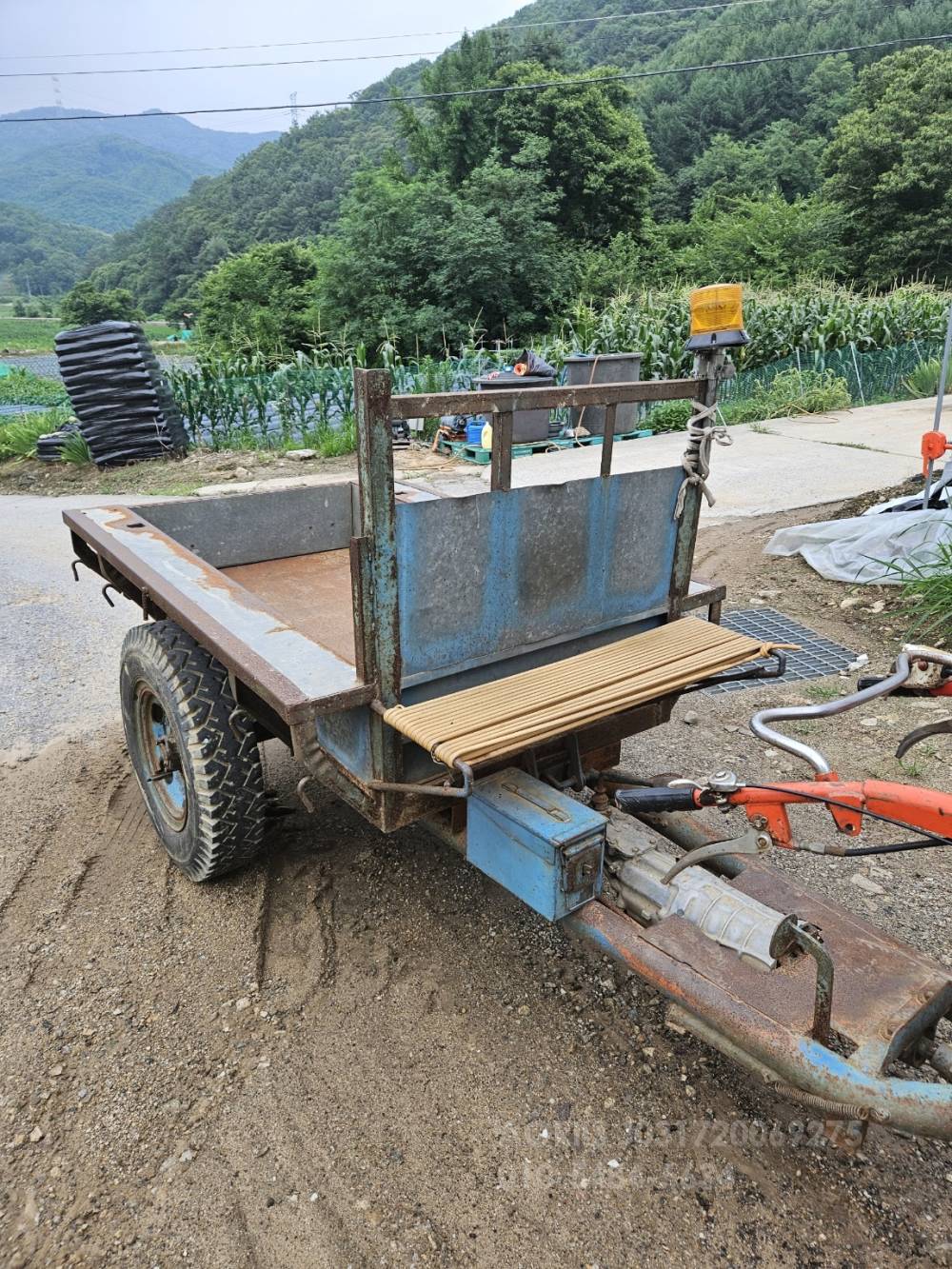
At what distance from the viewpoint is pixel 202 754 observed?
280 centimetres

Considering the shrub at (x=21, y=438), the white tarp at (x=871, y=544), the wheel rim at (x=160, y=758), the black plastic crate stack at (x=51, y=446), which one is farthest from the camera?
the shrub at (x=21, y=438)

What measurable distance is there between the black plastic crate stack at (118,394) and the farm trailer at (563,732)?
9.81 m

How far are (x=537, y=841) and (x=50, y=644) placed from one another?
4540 mm

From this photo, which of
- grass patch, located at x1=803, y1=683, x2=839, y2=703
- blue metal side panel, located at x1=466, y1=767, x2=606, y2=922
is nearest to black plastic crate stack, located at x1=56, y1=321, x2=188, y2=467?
grass patch, located at x1=803, y1=683, x2=839, y2=703

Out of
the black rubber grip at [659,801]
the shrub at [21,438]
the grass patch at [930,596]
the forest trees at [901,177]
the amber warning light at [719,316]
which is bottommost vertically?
the shrub at [21,438]

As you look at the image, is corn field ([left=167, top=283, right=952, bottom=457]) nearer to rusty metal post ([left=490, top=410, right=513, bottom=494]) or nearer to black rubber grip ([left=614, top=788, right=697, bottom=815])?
rusty metal post ([left=490, top=410, right=513, bottom=494])

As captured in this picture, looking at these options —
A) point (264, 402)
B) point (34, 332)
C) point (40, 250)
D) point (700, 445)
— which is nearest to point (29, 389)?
point (264, 402)

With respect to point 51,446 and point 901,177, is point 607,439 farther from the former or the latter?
point 901,177

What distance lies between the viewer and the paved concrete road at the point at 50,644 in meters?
4.59

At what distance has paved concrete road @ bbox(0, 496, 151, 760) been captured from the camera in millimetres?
4594

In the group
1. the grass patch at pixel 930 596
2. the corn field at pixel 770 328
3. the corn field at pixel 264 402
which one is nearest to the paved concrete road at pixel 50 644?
the grass patch at pixel 930 596

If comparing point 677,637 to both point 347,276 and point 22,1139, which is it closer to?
point 22,1139

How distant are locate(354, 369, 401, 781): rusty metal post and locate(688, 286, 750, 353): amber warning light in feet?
3.28

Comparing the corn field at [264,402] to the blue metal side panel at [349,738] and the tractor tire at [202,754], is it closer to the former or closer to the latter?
the tractor tire at [202,754]
